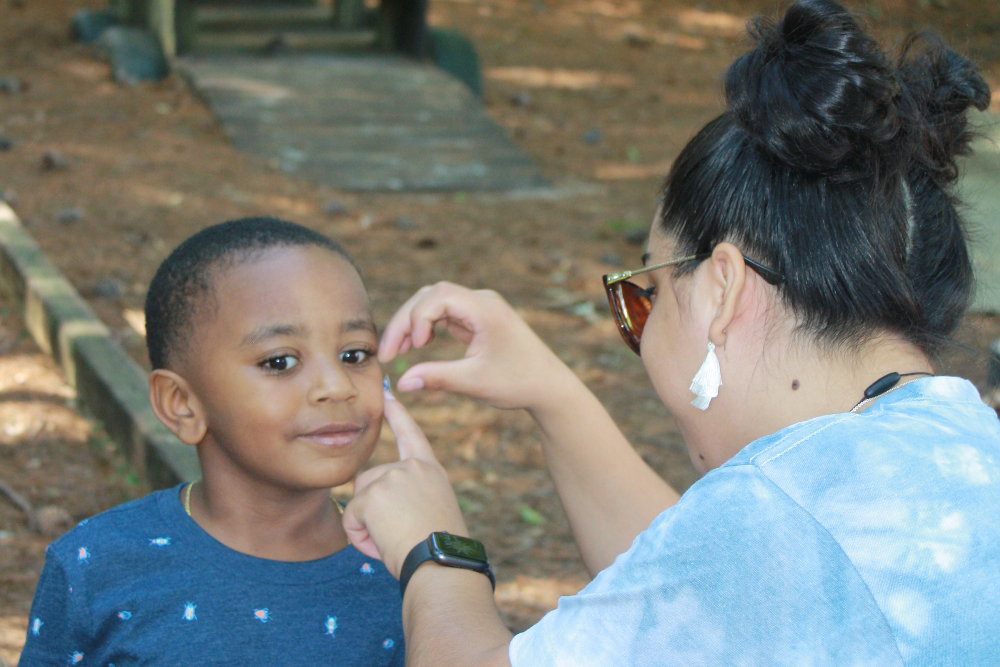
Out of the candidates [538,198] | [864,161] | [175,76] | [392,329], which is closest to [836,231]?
[864,161]

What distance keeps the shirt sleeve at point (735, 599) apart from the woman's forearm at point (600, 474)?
0.87 metres

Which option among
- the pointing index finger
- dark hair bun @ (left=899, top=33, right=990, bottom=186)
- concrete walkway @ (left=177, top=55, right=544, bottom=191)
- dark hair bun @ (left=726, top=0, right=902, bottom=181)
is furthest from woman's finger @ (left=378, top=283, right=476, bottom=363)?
concrete walkway @ (left=177, top=55, right=544, bottom=191)

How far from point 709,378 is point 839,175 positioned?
0.38m

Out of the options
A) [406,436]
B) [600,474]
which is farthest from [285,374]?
[600,474]

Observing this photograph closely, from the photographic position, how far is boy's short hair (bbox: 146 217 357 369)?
2.08 meters

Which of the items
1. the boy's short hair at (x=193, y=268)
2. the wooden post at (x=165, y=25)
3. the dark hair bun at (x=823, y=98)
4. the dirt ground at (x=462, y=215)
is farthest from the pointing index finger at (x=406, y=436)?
the wooden post at (x=165, y=25)

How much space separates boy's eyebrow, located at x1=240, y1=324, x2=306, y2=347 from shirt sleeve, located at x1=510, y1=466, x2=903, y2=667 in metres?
0.83

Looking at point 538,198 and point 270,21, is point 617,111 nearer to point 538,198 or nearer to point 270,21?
point 538,198

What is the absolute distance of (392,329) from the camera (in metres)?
2.15

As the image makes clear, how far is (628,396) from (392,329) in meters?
2.51

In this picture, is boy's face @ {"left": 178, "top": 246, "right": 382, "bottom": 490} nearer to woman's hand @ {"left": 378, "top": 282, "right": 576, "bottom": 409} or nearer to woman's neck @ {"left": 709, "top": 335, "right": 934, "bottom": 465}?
woman's hand @ {"left": 378, "top": 282, "right": 576, "bottom": 409}

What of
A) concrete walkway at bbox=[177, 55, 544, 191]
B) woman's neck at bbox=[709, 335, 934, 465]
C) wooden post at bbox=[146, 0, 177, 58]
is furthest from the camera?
wooden post at bbox=[146, 0, 177, 58]

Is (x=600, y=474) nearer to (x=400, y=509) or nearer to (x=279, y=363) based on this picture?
(x=400, y=509)

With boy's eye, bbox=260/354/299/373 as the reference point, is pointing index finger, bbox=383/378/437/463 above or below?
below
